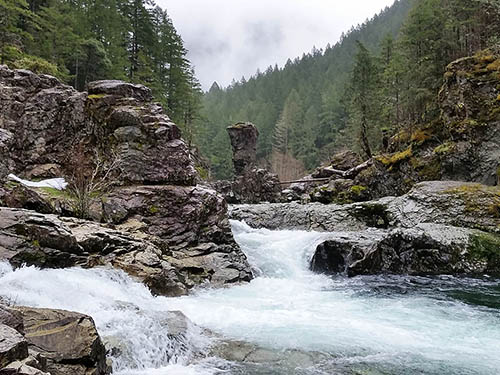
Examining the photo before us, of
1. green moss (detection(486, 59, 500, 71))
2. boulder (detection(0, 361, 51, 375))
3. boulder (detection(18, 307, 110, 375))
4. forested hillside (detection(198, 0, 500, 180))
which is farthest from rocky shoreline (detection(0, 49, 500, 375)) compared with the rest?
forested hillside (detection(198, 0, 500, 180))

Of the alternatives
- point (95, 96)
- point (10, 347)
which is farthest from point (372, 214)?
point (10, 347)

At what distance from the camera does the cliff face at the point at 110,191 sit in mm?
11297

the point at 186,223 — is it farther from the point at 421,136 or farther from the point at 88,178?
the point at 421,136

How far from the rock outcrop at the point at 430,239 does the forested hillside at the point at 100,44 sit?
23.6 m

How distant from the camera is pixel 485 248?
15.2m

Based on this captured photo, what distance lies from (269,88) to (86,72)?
3283 inches

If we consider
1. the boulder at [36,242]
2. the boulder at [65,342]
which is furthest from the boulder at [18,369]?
the boulder at [36,242]

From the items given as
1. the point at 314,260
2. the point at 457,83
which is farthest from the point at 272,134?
the point at 314,260

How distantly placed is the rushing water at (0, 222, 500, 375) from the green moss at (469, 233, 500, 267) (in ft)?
3.86

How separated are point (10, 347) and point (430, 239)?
15.3 m

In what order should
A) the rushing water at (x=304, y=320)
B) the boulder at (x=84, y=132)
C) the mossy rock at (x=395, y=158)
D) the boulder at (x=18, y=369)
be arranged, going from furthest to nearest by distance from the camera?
the mossy rock at (x=395, y=158) → the boulder at (x=84, y=132) → the rushing water at (x=304, y=320) → the boulder at (x=18, y=369)

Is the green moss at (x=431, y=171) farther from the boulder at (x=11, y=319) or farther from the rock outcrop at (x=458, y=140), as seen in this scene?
the boulder at (x=11, y=319)

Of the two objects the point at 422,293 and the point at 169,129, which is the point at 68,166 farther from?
the point at 422,293

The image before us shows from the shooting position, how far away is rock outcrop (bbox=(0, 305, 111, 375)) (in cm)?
427
